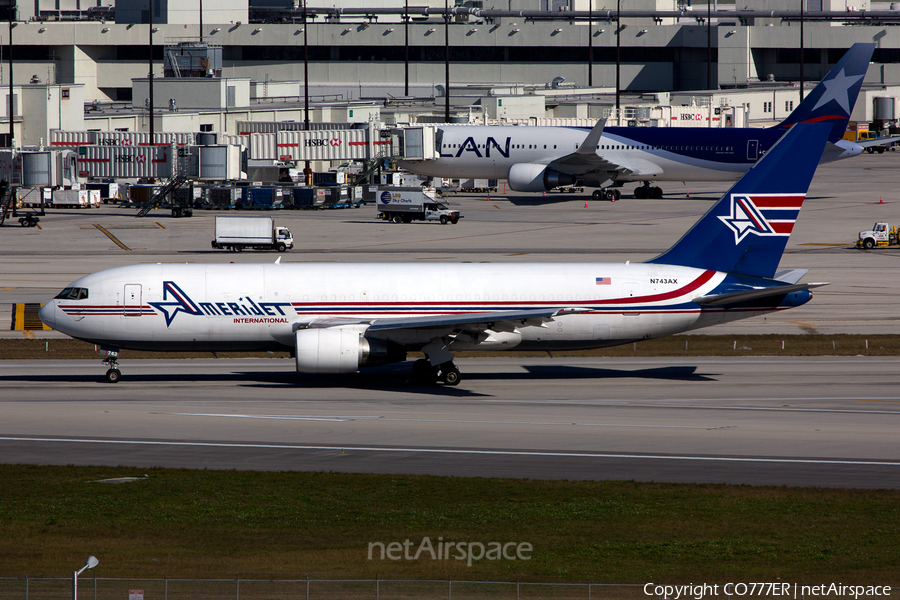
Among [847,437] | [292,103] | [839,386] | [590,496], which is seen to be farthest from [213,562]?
[292,103]

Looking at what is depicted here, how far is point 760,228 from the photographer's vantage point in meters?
38.9

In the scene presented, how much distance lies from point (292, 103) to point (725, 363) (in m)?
105

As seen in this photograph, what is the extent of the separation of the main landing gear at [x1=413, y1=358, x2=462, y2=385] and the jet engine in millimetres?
2791

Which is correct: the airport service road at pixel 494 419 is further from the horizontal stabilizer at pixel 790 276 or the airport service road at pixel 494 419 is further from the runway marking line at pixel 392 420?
the horizontal stabilizer at pixel 790 276

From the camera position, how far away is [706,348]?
148ft

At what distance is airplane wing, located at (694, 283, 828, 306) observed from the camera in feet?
121

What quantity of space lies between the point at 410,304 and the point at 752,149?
64.4m

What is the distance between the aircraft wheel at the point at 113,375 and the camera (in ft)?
125

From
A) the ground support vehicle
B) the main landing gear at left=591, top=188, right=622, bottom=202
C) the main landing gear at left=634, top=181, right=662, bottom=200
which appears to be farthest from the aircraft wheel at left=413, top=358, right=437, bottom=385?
the main landing gear at left=634, top=181, right=662, bottom=200

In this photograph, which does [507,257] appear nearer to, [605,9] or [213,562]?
[213,562]

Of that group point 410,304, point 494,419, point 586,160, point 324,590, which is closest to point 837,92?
point 410,304

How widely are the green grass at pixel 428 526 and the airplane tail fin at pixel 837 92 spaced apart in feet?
64.6

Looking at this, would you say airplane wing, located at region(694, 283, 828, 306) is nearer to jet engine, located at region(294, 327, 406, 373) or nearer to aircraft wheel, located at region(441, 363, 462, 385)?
aircraft wheel, located at region(441, 363, 462, 385)

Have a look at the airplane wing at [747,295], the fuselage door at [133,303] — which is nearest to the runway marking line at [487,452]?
the fuselage door at [133,303]
